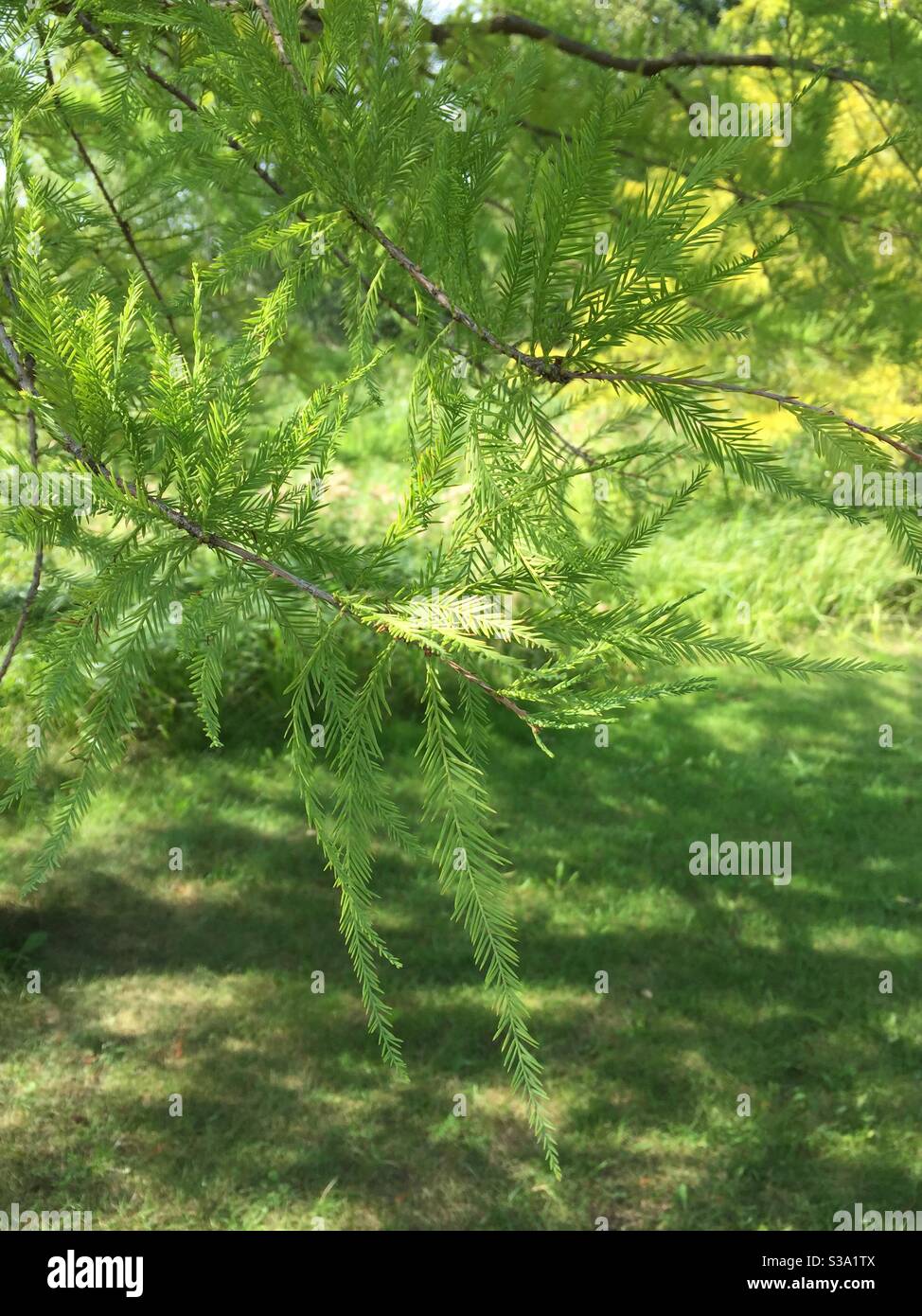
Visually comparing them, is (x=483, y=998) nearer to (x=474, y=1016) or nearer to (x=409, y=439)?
(x=474, y=1016)

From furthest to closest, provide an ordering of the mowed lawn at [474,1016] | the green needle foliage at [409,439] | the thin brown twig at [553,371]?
the mowed lawn at [474,1016] → the thin brown twig at [553,371] → the green needle foliage at [409,439]

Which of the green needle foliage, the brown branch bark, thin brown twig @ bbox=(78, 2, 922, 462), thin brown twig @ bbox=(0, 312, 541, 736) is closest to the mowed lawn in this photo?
the green needle foliage

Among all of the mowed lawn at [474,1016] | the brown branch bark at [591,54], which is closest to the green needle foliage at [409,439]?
the brown branch bark at [591,54]

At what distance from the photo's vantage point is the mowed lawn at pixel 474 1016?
2662 millimetres

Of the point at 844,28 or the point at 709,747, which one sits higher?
the point at 844,28

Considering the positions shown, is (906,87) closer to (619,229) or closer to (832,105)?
(832,105)

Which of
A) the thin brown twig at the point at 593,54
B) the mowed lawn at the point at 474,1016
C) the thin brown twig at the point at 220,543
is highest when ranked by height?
the thin brown twig at the point at 593,54

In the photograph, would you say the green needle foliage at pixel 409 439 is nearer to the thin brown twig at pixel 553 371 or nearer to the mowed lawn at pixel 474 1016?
the thin brown twig at pixel 553 371

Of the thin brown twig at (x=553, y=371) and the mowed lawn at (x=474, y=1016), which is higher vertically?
the thin brown twig at (x=553, y=371)

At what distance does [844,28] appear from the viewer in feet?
8.38

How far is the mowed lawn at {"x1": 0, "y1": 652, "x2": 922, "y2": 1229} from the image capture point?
8.73 ft

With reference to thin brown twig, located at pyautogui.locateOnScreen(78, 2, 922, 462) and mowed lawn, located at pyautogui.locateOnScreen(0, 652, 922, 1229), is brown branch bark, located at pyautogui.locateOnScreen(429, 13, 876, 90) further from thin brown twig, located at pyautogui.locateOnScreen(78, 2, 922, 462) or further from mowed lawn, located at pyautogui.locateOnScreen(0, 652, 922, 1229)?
mowed lawn, located at pyautogui.locateOnScreen(0, 652, 922, 1229)

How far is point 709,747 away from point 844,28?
3.15 m
